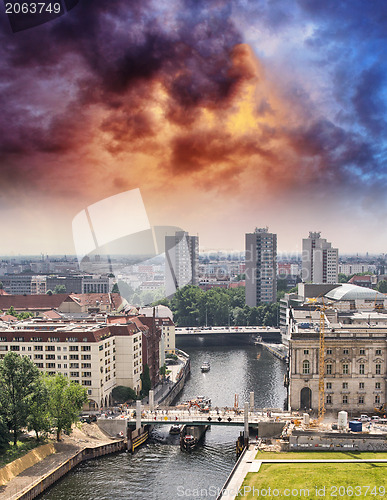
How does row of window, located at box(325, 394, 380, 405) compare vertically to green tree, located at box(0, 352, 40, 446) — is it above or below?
below

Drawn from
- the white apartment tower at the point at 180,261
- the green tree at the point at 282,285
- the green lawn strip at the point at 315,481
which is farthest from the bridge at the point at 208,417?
the white apartment tower at the point at 180,261

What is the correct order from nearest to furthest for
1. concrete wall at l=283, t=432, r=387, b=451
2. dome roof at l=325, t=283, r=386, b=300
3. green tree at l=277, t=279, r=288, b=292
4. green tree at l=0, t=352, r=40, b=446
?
concrete wall at l=283, t=432, r=387, b=451 < green tree at l=0, t=352, r=40, b=446 < dome roof at l=325, t=283, r=386, b=300 < green tree at l=277, t=279, r=288, b=292

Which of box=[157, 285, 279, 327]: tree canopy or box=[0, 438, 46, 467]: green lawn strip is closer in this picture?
box=[0, 438, 46, 467]: green lawn strip

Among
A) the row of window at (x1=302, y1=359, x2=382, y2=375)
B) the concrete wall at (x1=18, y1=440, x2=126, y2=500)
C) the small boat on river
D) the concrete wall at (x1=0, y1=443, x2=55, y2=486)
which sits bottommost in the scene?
the small boat on river

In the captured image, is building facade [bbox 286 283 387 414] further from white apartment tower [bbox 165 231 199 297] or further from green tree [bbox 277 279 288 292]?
white apartment tower [bbox 165 231 199 297]

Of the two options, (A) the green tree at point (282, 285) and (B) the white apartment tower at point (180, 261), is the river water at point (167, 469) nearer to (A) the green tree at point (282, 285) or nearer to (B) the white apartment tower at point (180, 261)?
(A) the green tree at point (282, 285)

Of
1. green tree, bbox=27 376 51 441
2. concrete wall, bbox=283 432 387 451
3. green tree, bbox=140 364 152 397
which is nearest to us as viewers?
concrete wall, bbox=283 432 387 451

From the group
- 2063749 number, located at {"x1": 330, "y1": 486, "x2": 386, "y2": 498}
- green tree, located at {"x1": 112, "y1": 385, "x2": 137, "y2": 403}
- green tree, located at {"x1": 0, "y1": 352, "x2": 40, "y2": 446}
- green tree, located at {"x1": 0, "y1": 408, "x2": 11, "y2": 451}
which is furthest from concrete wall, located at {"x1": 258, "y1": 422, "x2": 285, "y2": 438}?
green tree, located at {"x1": 0, "y1": 408, "x2": 11, "y2": 451}

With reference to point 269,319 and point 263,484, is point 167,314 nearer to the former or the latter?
point 269,319
